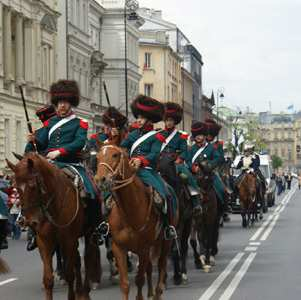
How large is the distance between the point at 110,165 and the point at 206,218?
259 inches

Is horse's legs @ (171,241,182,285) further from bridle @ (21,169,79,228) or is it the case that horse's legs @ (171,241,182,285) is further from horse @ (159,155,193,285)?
bridle @ (21,169,79,228)

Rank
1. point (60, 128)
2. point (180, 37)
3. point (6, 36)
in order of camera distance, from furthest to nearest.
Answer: point (180, 37)
point (6, 36)
point (60, 128)

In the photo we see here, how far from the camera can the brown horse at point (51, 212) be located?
11.0 m

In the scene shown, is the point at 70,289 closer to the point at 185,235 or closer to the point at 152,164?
the point at 152,164

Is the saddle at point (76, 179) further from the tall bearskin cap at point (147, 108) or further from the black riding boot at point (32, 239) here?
the tall bearskin cap at point (147, 108)

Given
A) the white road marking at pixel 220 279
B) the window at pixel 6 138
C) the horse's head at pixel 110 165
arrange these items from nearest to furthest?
1. the horse's head at pixel 110 165
2. the white road marking at pixel 220 279
3. the window at pixel 6 138

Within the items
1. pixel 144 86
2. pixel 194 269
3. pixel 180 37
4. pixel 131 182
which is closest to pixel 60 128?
pixel 131 182

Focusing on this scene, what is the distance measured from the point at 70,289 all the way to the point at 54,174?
4.84ft

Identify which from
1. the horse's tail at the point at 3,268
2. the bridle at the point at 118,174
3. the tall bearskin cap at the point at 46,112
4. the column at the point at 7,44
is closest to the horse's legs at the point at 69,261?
the horse's tail at the point at 3,268

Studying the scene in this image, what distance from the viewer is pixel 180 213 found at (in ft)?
49.9

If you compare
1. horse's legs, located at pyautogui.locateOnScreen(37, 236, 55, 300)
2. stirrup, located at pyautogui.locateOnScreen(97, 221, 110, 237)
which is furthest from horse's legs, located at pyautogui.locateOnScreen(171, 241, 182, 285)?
horse's legs, located at pyautogui.locateOnScreen(37, 236, 55, 300)

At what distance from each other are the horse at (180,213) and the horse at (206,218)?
1106 millimetres

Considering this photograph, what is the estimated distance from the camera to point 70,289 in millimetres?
11930

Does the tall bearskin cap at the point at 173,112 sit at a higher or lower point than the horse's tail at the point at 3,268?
higher
